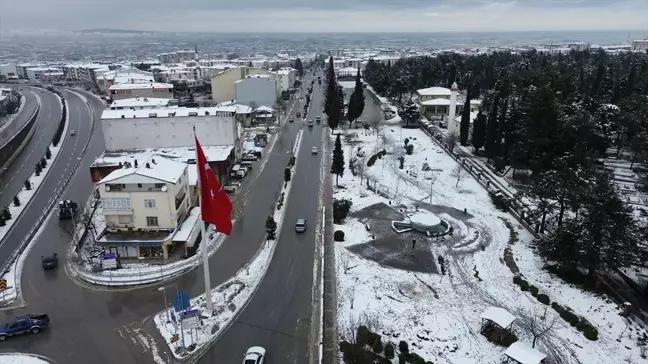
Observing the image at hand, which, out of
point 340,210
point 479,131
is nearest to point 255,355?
point 340,210

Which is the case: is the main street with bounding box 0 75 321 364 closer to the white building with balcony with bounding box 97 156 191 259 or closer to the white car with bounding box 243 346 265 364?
the white building with balcony with bounding box 97 156 191 259

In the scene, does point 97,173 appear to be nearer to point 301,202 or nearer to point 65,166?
point 65,166

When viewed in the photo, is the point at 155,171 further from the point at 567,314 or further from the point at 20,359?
the point at 567,314

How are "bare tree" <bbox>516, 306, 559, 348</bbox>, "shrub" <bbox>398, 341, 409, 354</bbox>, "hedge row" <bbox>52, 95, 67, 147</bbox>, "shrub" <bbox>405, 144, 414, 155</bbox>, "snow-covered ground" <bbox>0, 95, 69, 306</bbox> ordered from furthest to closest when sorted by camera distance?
"hedge row" <bbox>52, 95, 67, 147</bbox> < "shrub" <bbox>405, 144, 414, 155</bbox> < "snow-covered ground" <bbox>0, 95, 69, 306</bbox> < "bare tree" <bbox>516, 306, 559, 348</bbox> < "shrub" <bbox>398, 341, 409, 354</bbox>

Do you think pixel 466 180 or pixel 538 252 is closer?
pixel 538 252

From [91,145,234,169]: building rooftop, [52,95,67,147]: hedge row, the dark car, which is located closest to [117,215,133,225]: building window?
the dark car

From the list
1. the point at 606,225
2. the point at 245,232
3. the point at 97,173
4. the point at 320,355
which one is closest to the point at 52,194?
the point at 97,173

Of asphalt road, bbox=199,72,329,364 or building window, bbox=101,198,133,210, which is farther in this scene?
building window, bbox=101,198,133,210
